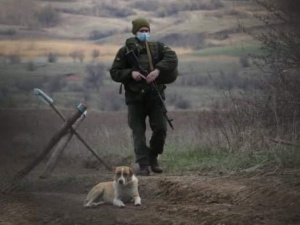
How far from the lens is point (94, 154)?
9.00 metres

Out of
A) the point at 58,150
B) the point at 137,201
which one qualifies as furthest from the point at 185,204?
the point at 58,150

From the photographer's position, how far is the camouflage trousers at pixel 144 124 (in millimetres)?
7349

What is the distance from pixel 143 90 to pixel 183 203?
1.75m

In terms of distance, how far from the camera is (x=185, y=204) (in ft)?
19.0

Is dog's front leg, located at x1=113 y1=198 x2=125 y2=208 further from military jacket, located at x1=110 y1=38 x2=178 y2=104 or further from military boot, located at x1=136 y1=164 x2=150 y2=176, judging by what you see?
military jacket, located at x1=110 y1=38 x2=178 y2=104

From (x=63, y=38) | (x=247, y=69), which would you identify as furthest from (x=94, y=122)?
(x=63, y=38)

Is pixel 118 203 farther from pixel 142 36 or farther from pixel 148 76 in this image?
pixel 142 36

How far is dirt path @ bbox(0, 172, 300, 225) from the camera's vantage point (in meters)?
4.86

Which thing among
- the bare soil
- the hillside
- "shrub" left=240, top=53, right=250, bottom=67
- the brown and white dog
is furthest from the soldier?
the brown and white dog

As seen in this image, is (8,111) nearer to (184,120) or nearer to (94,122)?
(94,122)

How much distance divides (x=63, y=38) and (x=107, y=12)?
158 cm

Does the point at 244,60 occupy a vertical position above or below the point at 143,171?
above

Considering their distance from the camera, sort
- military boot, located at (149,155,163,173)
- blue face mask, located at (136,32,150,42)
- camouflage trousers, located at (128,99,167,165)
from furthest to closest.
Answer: military boot, located at (149,155,163,173), camouflage trousers, located at (128,99,167,165), blue face mask, located at (136,32,150,42)

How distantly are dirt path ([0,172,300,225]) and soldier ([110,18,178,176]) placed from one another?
0.67 m
